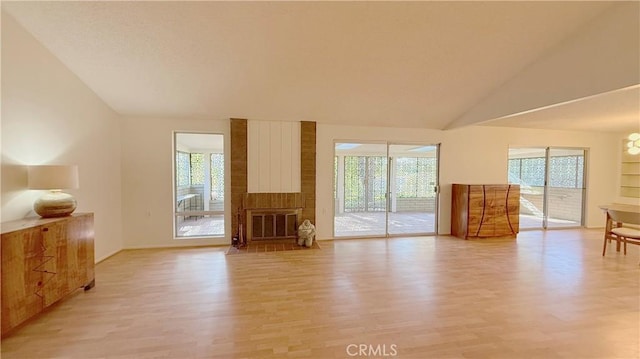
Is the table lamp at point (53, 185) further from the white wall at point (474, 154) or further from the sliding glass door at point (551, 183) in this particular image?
the sliding glass door at point (551, 183)

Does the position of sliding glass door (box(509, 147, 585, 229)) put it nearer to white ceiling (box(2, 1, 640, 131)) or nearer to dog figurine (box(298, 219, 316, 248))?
white ceiling (box(2, 1, 640, 131))

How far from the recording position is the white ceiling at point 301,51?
256 cm

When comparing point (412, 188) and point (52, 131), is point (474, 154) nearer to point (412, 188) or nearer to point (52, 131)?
point (412, 188)

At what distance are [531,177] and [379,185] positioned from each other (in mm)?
3586

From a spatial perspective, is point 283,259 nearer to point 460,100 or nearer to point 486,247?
point 486,247

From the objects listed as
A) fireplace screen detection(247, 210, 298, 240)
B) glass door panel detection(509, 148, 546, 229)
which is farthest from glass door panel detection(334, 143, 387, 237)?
glass door panel detection(509, 148, 546, 229)

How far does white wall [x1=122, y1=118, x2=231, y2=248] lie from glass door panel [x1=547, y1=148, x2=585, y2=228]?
25.3 ft

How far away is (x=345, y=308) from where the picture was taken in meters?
2.51

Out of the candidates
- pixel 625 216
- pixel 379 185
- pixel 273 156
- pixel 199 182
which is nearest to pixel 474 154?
pixel 379 185

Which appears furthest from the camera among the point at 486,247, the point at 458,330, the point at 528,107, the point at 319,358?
the point at 486,247

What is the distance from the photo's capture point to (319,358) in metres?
1.83

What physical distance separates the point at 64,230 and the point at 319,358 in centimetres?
270

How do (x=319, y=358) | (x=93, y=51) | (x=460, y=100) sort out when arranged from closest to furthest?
(x=319, y=358) < (x=93, y=51) < (x=460, y=100)

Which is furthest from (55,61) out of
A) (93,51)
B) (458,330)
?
(458,330)
